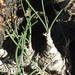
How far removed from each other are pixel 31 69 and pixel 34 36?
24 cm

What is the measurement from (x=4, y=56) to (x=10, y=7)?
0.93 ft

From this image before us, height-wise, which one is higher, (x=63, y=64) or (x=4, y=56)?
(x=4, y=56)

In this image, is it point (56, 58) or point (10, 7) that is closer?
point (56, 58)

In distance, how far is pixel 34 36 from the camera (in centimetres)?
156

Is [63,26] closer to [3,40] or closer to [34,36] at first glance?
[34,36]

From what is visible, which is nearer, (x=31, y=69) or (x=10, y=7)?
(x=31, y=69)

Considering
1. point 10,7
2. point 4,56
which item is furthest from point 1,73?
point 10,7

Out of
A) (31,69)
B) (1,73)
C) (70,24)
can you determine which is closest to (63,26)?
(70,24)

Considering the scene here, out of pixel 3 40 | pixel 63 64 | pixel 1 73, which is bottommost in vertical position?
pixel 63 64

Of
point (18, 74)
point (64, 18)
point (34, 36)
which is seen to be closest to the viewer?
point (18, 74)

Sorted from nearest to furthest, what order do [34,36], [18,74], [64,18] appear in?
[18,74] → [64,18] → [34,36]

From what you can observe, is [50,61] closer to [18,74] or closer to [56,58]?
[56,58]

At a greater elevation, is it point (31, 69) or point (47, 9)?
point (47, 9)

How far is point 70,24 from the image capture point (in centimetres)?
148
